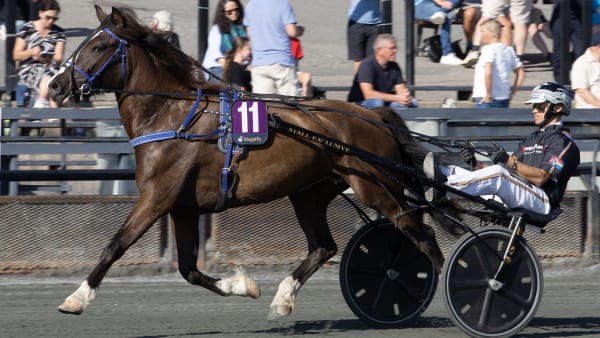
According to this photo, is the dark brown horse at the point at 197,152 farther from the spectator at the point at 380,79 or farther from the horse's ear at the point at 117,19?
the spectator at the point at 380,79

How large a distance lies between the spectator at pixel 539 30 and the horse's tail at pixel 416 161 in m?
5.97

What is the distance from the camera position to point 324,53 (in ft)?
46.7

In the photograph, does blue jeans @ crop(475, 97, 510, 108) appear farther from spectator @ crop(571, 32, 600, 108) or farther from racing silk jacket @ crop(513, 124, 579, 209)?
racing silk jacket @ crop(513, 124, 579, 209)

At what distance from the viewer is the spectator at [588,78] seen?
10.3 metres

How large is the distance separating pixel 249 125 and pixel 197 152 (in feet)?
1.14

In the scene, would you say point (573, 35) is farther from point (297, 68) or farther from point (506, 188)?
point (506, 188)

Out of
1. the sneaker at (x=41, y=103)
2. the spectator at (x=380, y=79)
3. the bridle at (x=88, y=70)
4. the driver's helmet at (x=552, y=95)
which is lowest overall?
the sneaker at (x=41, y=103)

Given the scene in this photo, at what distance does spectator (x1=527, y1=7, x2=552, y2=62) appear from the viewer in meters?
12.9

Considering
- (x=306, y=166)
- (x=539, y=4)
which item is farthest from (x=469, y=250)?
(x=539, y=4)

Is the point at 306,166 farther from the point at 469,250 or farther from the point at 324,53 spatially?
the point at 324,53

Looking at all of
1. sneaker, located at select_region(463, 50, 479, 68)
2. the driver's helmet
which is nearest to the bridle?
the driver's helmet

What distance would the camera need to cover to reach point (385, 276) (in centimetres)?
716

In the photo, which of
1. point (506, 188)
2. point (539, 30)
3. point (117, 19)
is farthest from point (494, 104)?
point (117, 19)

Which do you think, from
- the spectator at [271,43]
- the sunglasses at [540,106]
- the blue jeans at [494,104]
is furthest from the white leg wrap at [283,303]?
the blue jeans at [494,104]
